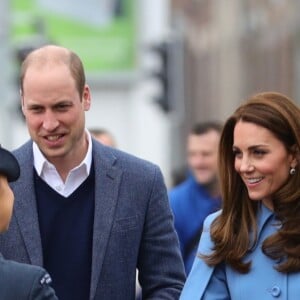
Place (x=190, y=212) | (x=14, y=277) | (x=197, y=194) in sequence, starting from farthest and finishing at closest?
(x=197, y=194) < (x=190, y=212) < (x=14, y=277)

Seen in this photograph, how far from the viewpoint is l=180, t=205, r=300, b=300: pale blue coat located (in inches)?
187

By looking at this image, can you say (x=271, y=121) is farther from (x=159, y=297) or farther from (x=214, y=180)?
(x=214, y=180)

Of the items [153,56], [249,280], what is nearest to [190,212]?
[249,280]

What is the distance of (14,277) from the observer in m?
3.73

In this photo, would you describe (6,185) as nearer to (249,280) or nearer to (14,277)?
(14,277)

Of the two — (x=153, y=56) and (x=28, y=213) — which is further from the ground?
(x=28, y=213)

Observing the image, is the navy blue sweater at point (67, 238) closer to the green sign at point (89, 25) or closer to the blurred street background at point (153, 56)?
the blurred street background at point (153, 56)

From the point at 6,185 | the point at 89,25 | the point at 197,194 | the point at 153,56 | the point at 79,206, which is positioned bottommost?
the point at 153,56

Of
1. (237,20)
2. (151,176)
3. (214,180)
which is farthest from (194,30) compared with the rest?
(151,176)

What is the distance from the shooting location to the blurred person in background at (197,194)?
332 inches

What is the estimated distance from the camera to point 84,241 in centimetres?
522

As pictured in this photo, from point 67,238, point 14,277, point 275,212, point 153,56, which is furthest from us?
point 153,56

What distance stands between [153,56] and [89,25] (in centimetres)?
232

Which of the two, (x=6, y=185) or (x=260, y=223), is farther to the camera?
(x=260, y=223)
